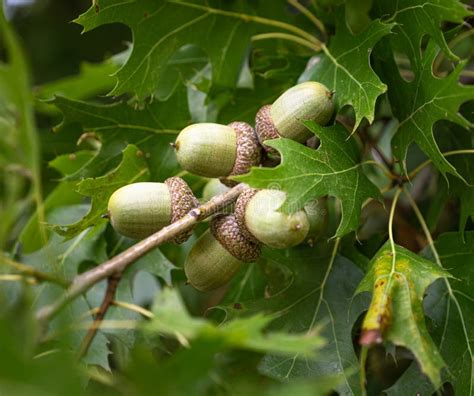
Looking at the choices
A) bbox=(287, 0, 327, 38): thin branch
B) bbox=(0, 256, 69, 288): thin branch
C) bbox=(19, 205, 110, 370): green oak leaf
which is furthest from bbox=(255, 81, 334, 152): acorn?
bbox=(0, 256, 69, 288): thin branch

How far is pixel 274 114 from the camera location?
4.83 ft

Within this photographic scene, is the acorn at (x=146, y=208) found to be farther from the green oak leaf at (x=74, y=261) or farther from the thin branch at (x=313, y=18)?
the thin branch at (x=313, y=18)

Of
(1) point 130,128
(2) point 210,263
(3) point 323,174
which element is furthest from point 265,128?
(1) point 130,128

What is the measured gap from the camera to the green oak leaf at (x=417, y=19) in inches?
55.4

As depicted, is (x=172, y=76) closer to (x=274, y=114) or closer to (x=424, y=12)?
(x=274, y=114)

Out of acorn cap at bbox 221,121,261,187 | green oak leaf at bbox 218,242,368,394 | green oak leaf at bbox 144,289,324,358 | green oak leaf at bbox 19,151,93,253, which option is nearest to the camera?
green oak leaf at bbox 144,289,324,358

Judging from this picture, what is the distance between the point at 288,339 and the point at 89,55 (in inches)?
102

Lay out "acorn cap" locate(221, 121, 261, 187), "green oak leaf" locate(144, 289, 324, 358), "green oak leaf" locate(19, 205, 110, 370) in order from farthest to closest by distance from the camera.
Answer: "green oak leaf" locate(19, 205, 110, 370) → "acorn cap" locate(221, 121, 261, 187) → "green oak leaf" locate(144, 289, 324, 358)

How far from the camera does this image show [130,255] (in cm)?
115

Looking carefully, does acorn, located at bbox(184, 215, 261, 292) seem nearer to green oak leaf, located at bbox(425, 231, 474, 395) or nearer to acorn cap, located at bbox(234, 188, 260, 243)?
acorn cap, located at bbox(234, 188, 260, 243)

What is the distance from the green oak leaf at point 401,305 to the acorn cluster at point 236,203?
0.15 meters

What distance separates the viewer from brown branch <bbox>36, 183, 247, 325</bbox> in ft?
3.22

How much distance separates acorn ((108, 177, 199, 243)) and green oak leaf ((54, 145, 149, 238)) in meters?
0.10

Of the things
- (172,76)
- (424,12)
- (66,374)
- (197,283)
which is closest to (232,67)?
(172,76)
